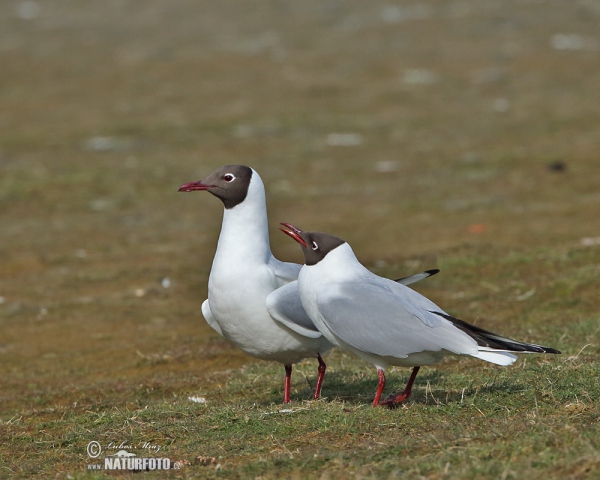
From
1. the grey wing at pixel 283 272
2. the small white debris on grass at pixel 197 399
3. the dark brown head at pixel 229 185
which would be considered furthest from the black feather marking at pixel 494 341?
the small white debris on grass at pixel 197 399

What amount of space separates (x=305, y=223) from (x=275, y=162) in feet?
21.2

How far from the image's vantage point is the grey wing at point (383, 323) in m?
7.62

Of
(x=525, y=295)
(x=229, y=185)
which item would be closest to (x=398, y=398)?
(x=229, y=185)

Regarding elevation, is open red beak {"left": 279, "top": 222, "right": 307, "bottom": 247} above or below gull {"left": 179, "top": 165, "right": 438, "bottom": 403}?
above

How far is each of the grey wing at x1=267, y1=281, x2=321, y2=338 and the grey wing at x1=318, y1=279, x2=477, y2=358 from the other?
0.42 metres

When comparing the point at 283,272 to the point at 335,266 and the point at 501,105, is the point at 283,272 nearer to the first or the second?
the point at 335,266

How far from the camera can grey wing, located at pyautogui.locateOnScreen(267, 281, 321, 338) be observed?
8305mm

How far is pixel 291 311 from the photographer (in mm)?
8289

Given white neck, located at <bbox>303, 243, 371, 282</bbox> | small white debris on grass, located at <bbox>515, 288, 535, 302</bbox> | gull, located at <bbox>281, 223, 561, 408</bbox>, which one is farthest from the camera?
small white debris on grass, located at <bbox>515, 288, 535, 302</bbox>

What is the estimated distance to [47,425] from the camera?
8.82 m

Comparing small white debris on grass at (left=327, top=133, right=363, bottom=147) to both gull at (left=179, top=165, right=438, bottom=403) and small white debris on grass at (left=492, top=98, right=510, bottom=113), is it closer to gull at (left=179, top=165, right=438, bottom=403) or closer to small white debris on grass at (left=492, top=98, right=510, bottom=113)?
small white debris on grass at (left=492, top=98, right=510, bottom=113)

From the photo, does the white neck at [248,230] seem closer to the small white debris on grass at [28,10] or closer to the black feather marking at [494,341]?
the black feather marking at [494,341]

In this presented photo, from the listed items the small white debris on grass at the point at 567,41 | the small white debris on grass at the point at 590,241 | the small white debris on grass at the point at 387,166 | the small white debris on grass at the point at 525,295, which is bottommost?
the small white debris on grass at the point at 567,41

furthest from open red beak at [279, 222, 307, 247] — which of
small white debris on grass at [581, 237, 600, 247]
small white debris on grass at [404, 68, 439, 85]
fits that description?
small white debris on grass at [404, 68, 439, 85]
